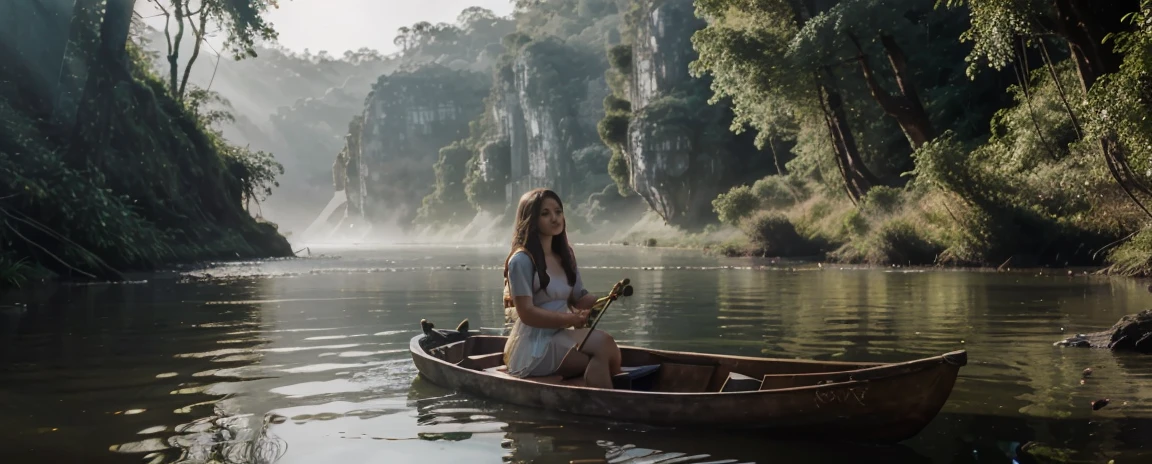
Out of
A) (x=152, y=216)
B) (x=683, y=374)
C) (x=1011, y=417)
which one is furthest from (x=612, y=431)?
(x=152, y=216)

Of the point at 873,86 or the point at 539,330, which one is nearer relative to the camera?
the point at 539,330

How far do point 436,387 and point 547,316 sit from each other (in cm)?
191

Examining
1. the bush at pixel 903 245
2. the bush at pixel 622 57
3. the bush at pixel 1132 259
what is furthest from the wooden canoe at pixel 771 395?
the bush at pixel 622 57

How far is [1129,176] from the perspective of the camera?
16.3 m

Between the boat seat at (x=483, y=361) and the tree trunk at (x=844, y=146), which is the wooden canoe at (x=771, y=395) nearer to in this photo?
the boat seat at (x=483, y=361)

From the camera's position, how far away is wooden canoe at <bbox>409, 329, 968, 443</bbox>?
20.1 feet

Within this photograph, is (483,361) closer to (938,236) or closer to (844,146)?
(938,236)

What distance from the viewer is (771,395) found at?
253 inches

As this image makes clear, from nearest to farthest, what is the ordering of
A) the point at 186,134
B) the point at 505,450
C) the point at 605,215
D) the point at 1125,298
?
the point at 505,450, the point at 1125,298, the point at 186,134, the point at 605,215

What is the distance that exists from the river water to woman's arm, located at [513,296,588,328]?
27.5 inches

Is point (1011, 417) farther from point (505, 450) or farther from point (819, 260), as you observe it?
point (819, 260)

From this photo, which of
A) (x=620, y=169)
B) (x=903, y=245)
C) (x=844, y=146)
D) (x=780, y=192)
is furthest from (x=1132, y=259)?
(x=620, y=169)

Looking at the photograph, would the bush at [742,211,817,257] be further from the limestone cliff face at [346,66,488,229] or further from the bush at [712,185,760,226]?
the limestone cliff face at [346,66,488,229]

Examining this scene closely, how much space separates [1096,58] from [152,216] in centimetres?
2700
